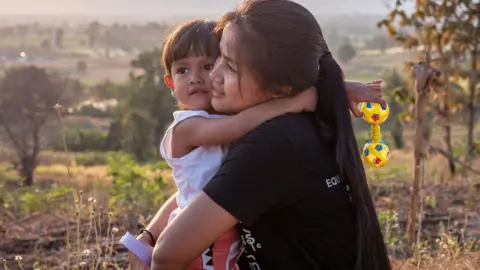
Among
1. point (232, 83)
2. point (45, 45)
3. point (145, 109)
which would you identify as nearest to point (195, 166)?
point (232, 83)

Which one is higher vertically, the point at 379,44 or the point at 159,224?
the point at 159,224

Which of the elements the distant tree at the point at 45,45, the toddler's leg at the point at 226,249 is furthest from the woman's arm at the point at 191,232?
the distant tree at the point at 45,45

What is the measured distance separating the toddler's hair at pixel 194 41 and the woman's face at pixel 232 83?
0.80 feet

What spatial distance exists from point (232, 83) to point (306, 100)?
8.0 inches

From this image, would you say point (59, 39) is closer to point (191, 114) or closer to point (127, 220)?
point (127, 220)

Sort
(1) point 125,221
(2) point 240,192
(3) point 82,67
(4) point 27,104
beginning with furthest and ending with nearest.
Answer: (3) point 82,67, (4) point 27,104, (1) point 125,221, (2) point 240,192

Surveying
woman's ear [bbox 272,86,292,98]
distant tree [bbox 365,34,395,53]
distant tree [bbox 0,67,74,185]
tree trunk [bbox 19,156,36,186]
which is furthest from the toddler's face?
distant tree [bbox 365,34,395,53]

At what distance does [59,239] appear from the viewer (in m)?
4.47

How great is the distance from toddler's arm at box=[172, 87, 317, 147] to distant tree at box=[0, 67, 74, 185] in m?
17.8

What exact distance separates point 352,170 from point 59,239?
3004 mm

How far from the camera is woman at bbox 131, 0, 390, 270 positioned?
1737 mm

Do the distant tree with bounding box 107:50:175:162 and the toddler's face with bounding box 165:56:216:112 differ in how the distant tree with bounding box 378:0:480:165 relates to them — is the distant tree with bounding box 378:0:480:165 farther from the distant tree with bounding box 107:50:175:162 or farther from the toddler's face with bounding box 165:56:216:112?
the distant tree with bounding box 107:50:175:162

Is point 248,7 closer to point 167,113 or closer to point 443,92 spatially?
point 443,92

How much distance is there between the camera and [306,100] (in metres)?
1.90
